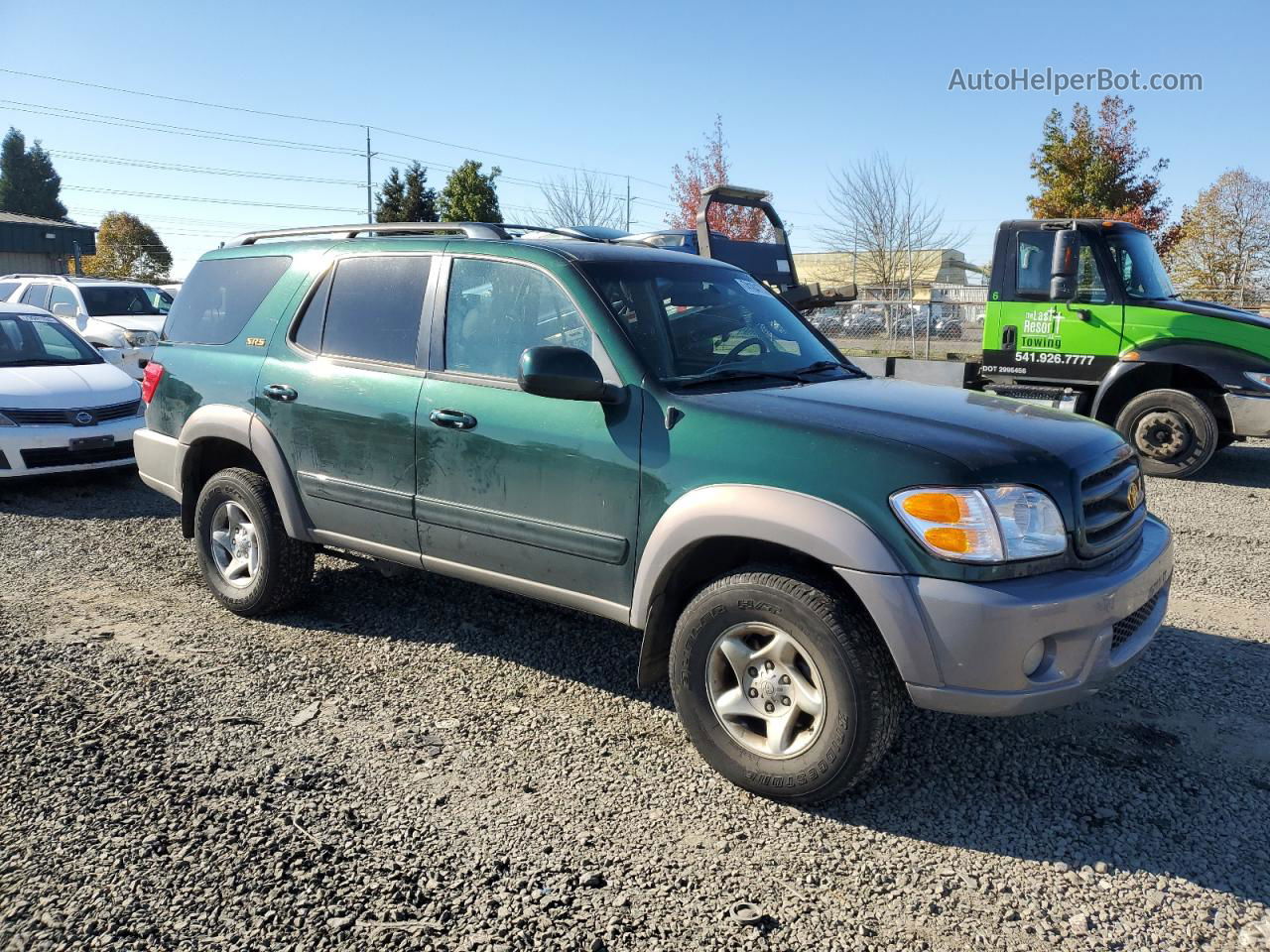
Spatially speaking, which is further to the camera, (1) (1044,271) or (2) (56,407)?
(1) (1044,271)

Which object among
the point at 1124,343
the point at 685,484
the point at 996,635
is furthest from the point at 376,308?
the point at 1124,343

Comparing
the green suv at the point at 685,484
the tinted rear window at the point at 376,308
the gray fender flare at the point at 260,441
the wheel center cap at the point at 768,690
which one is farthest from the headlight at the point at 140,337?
the wheel center cap at the point at 768,690

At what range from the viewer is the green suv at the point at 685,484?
2.82 meters

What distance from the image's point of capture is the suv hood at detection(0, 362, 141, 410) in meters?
7.79

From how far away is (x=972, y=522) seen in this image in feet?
9.09

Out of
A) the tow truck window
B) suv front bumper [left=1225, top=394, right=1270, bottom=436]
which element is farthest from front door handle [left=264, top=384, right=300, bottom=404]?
suv front bumper [left=1225, top=394, right=1270, bottom=436]

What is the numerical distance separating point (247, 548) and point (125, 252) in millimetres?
55973

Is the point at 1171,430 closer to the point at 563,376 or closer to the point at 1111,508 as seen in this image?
the point at 1111,508

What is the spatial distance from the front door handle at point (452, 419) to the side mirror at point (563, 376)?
47cm

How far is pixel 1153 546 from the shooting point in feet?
11.1

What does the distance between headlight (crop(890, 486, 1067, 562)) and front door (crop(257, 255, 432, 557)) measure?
213 centimetres

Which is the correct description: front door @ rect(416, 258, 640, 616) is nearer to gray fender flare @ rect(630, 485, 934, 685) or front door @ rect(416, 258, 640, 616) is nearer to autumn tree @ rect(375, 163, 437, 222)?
gray fender flare @ rect(630, 485, 934, 685)

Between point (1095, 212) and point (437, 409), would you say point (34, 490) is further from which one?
point (1095, 212)

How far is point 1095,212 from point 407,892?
2610 centimetres
